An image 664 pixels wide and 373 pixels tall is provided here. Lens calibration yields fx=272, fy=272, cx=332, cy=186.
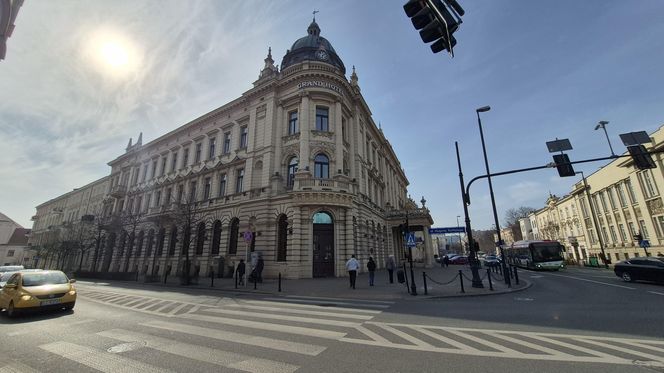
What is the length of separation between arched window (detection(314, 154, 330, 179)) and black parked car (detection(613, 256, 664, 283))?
2017 centimetres

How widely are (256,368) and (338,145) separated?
20.9 meters

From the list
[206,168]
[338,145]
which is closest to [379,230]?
[338,145]

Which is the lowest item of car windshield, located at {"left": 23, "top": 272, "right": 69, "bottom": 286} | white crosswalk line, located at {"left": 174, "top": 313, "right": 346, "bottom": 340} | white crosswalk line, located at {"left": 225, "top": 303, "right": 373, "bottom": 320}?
white crosswalk line, located at {"left": 225, "top": 303, "right": 373, "bottom": 320}

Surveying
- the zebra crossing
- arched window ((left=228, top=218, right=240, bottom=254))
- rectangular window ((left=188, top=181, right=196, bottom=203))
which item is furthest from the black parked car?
rectangular window ((left=188, top=181, right=196, bottom=203))

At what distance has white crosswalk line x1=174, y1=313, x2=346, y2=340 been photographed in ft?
20.4

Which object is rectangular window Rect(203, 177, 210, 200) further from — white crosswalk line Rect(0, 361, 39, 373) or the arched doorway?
white crosswalk line Rect(0, 361, 39, 373)

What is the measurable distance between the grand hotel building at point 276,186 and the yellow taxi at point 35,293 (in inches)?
326

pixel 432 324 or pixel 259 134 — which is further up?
pixel 259 134

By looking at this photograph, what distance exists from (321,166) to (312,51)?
43.4ft

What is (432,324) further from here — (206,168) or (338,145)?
(206,168)

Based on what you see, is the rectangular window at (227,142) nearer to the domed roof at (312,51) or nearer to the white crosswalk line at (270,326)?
the domed roof at (312,51)

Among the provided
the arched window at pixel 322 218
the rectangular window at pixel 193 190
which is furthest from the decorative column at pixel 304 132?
the rectangular window at pixel 193 190

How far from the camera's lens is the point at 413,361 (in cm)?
453

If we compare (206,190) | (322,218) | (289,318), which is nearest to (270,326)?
(289,318)
